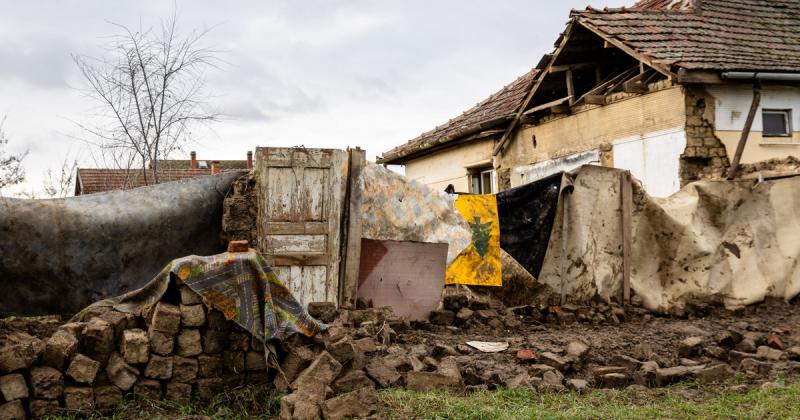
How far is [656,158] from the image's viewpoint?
10672 mm

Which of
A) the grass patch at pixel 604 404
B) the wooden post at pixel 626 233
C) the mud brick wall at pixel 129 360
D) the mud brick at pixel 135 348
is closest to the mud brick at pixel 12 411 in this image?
the mud brick wall at pixel 129 360

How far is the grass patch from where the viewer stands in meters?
4.29

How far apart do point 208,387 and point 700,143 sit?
8261 mm

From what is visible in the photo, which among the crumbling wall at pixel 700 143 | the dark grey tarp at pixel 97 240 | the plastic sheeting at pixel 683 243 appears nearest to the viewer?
the dark grey tarp at pixel 97 240

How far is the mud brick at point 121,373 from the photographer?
450cm

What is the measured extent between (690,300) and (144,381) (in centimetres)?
666

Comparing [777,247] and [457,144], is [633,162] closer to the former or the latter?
[777,247]

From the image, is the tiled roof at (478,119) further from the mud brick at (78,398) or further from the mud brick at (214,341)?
the mud brick at (78,398)

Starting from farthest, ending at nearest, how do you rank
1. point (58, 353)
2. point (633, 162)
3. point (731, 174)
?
point (633, 162), point (731, 174), point (58, 353)

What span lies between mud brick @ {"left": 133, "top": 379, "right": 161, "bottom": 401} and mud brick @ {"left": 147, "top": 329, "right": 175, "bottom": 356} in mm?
202

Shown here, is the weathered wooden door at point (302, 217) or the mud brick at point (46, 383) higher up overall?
the weathered wooden door at point (302, 217)

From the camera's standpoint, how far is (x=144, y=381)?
4.56 metres

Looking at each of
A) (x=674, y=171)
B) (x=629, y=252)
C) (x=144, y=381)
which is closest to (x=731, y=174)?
(x=674, y=171)

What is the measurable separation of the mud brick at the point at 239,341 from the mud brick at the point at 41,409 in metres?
1.15
